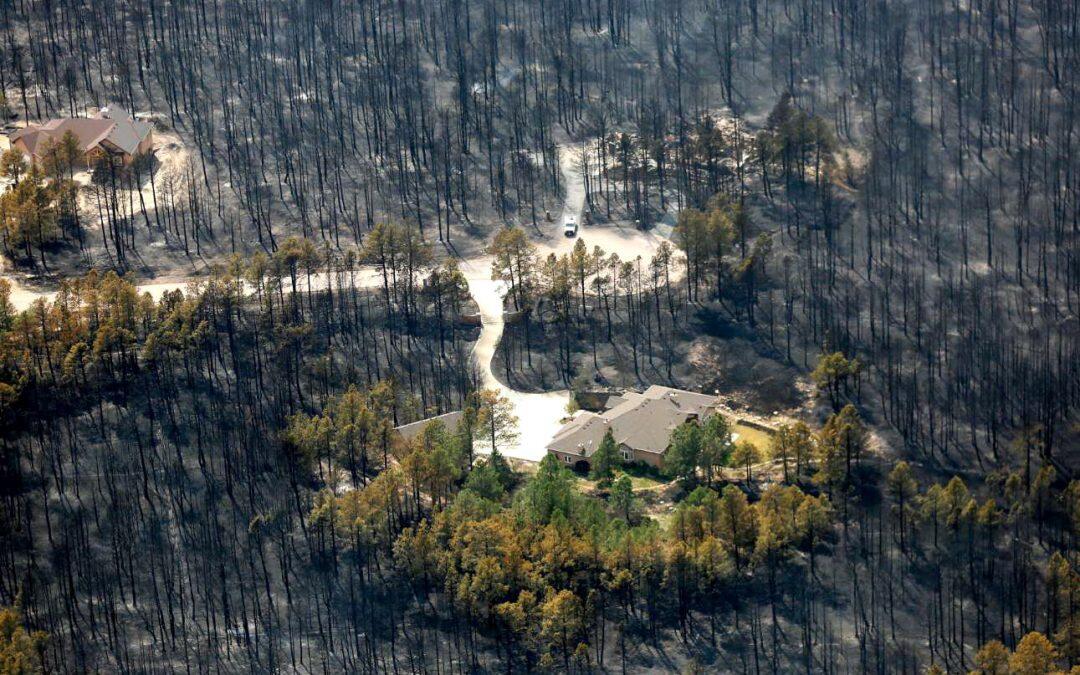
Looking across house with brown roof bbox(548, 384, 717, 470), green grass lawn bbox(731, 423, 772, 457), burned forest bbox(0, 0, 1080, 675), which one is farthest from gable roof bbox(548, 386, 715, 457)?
green grass lawn bbox(731, 423, 772, 457)

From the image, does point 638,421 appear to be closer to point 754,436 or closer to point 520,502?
point 754,436

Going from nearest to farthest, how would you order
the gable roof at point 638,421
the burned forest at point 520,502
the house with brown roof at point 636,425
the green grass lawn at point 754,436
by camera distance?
the burned forest at point 520,502
the house with brown roof at point 636,425
the gable roof at point 638,421
the green grass lawn at point 754,436

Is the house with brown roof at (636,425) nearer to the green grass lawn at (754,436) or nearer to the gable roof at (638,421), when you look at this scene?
the gable roof at (638,421)

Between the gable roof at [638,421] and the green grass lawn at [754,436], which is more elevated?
the gable roof at [638,421]

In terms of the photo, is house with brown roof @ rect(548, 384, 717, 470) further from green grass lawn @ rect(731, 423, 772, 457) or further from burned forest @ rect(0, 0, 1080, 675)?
green grass lawn @ rect(731, 423, 772, 457)

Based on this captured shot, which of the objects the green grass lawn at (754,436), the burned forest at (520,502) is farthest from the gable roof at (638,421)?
the green grass lawn at (754,436)

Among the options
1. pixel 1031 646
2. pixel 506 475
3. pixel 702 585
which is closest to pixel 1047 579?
pixel 1031 646

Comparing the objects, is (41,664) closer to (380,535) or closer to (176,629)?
(176,629)

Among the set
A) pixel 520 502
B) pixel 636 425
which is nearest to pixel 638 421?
pixel 636 425
